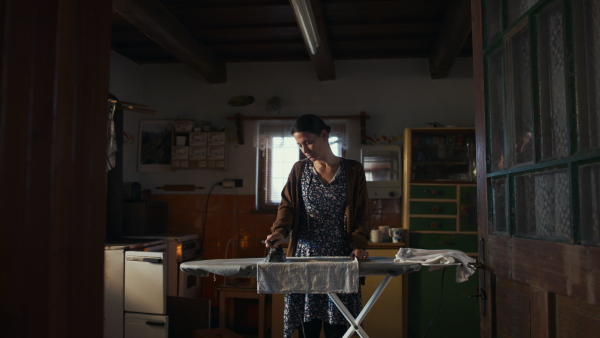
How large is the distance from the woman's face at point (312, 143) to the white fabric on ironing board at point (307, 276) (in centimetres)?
73


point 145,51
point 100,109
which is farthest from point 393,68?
point 100,109

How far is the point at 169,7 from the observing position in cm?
424

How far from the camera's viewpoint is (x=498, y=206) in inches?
68.7

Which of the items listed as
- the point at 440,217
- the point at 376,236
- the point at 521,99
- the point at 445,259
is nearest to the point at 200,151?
the point at 376,236

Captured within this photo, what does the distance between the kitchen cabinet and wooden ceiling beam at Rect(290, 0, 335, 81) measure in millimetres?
1059

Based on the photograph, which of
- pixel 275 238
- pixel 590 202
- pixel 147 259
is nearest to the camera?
pixel 590 202

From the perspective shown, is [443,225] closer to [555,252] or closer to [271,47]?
[271,47]

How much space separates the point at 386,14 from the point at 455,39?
638 millimetres

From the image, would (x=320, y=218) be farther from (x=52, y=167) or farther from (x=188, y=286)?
(x=188, y=286)

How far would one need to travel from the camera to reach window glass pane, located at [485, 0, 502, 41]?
175 cm

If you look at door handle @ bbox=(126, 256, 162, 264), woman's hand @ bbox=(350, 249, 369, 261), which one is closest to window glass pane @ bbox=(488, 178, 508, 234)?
woman's hand @ bbox=(350, 249, 369, 261)

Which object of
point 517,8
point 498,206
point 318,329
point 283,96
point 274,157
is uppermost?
point 283,96

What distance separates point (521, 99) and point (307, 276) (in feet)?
3.79

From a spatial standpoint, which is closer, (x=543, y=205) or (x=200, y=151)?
(x=543, y=205)
